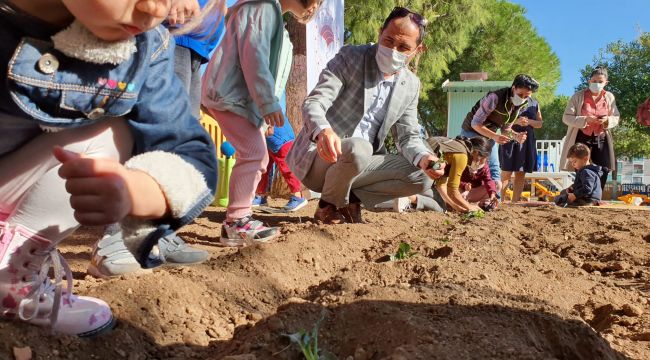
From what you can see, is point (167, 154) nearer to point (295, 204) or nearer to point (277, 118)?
point (277, 118)

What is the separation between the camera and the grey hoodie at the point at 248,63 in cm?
321

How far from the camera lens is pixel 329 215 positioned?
4223 millimetres

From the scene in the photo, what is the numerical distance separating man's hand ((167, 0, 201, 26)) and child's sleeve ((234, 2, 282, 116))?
5.42 ft

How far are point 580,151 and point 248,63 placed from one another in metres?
5.08

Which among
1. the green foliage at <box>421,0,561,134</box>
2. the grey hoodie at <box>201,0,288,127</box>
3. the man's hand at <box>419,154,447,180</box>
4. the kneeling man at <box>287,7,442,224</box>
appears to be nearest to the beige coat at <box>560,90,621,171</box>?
the kneeling man at <box>287,7,442,224</box>

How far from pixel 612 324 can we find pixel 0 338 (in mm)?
1825

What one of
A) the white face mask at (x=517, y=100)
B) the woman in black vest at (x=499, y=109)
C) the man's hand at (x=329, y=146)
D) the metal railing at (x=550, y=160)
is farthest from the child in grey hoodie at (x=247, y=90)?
the metal railing at (x=550, y=160)

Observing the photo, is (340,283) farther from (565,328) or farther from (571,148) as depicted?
(571,148)

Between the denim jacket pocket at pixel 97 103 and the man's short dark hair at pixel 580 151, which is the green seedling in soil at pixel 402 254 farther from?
the man's short dark hair at pixel 580 151

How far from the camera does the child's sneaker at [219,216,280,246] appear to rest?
326cm

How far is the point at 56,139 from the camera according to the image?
1.44 metres

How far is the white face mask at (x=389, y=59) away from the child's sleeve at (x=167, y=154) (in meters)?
2.45

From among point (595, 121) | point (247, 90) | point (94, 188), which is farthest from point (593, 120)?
point (94, 188)

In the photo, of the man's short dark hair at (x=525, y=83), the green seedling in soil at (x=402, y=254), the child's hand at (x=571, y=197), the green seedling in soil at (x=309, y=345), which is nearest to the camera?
the green seedling in soil at (x=309, y=345)
